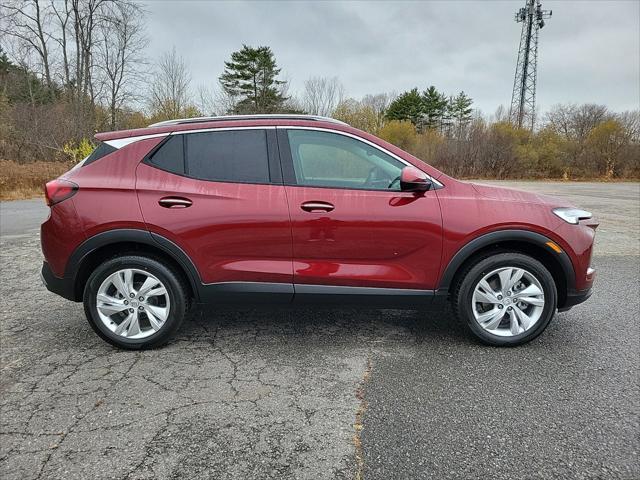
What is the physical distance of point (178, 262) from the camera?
3184 mm

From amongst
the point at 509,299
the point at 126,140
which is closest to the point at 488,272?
the point at 509,299

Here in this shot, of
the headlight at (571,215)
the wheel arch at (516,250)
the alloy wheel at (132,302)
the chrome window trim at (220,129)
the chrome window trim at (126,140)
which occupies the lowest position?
the alloy wheel at (132,302)

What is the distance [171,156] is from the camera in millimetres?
3227

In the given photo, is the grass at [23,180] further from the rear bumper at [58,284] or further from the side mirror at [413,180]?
the side mirror at [413,180]

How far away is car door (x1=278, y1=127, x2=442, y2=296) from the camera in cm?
309

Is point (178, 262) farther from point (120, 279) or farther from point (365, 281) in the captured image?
point (365, 281)

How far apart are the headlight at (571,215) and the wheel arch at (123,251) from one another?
290cm

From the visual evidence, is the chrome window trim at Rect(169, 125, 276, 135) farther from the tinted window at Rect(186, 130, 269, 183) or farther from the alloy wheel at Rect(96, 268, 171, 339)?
the alloy wheel at Rect(96, 268, 171, 339)

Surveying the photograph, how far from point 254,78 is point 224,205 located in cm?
4446

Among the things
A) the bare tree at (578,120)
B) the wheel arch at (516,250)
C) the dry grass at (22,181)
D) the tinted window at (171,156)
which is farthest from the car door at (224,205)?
the bare tree at (578,120)

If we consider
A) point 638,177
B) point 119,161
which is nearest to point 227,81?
point 638,177

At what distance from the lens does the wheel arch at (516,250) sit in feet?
10.3

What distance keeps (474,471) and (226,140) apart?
2.75m

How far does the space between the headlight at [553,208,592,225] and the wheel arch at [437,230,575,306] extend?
246 millimetres
